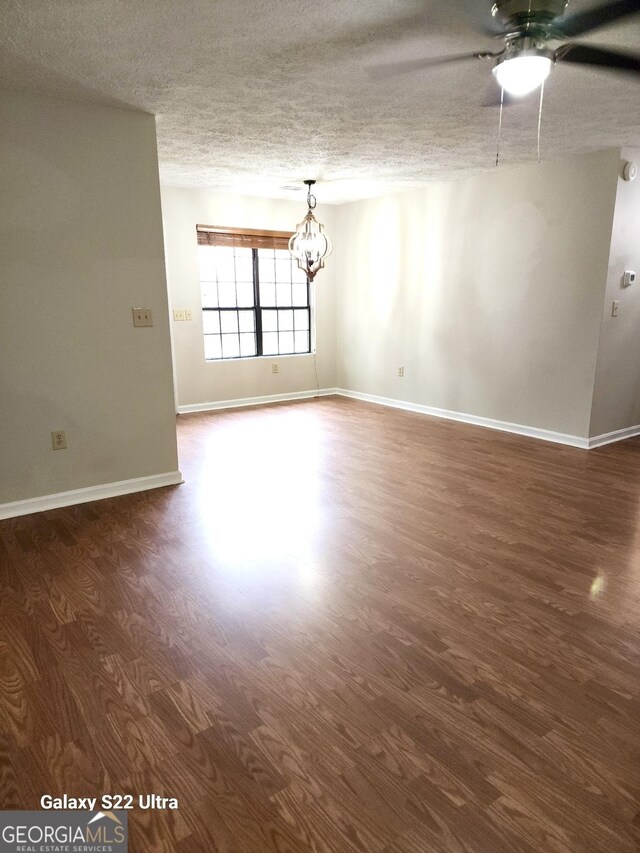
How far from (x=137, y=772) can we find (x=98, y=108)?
3.39 metres

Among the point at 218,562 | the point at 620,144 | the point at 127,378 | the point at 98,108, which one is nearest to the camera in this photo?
the point at 218,562

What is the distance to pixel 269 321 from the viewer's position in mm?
6637

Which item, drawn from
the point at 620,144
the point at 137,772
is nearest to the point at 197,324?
the point at 620,144

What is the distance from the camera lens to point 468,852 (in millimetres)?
1252

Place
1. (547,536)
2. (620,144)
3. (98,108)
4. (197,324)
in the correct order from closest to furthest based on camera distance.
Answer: (547,536), (98,108), (620,144), (197,324)

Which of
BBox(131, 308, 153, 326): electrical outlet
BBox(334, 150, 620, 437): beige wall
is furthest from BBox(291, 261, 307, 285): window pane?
BBox(131, 308, 153, 326): electrical outlet

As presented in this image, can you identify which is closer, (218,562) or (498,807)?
(498,807)

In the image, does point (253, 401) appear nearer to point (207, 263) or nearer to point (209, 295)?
point (209, 295)

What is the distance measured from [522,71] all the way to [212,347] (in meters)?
4.73

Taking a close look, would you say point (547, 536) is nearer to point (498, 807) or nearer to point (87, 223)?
point (498, 807)

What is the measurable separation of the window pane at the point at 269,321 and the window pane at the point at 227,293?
17.4 inches

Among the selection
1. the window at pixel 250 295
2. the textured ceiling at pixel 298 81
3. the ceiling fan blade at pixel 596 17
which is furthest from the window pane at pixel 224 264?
the ceiling fan blade at pixel 596 17

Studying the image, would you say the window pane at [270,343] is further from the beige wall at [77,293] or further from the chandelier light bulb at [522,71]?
the chandelier light bulb at [522,71]

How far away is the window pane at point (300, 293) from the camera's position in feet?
22.3
